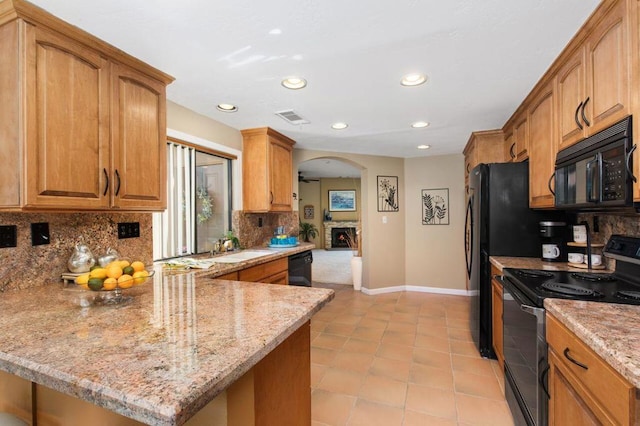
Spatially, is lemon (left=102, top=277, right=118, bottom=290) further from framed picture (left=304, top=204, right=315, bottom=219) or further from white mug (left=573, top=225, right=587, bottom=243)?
framed picture (left=304, top=204, right=315, bottom=219)

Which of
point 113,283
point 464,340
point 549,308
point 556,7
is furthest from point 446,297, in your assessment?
point 113,283

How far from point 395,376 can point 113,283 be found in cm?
207

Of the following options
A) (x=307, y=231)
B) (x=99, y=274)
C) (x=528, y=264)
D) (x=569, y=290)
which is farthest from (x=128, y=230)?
(x=307, y=231)

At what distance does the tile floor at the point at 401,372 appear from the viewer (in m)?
1.91

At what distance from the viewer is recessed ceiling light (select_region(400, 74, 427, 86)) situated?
81.4 inches

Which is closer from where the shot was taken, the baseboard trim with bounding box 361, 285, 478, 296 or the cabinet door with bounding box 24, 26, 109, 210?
the cabinet door with bounding box 24, 26, 109, 210

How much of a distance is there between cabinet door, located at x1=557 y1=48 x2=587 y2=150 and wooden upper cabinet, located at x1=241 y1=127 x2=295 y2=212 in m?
2.51

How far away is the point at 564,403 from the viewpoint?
1229mm

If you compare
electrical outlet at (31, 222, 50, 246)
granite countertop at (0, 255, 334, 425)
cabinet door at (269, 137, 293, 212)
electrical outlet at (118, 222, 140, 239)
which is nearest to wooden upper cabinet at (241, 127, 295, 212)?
cabinet door at (269, 137, 293, 212)

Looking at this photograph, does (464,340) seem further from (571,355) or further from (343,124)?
(343,124)

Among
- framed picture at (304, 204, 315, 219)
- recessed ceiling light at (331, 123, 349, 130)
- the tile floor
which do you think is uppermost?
recessed ceiling light at (331, 123, 349, 130)

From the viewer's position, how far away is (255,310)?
3.78ft

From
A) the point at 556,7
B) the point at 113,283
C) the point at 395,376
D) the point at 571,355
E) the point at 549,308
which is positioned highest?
the point at 556,7

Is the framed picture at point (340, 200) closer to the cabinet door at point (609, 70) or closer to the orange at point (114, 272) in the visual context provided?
the cabinet door at point (609, 70)
